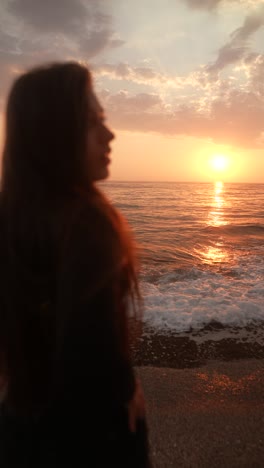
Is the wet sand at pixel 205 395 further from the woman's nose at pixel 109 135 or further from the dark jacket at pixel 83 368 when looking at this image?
the woman's nose at pixel 109 135

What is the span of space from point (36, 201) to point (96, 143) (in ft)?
1.08

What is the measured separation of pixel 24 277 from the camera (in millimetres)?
1043

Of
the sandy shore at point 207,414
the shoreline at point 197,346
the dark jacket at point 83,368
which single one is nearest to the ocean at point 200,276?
the shoreline at point 197,346

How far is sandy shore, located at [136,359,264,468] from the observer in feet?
8.23

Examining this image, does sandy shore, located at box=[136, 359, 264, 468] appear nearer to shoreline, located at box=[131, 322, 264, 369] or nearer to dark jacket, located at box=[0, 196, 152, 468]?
shoreline, located at box=[131, 322, 264, 369]

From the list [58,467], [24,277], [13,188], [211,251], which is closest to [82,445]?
[58,467]

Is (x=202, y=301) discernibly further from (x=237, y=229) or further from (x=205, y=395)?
(x=237, y=229)

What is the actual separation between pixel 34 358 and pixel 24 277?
1.00ft

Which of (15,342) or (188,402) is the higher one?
(15,342)

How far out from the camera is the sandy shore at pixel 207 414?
251 centimetres

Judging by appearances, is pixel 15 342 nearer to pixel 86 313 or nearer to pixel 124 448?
pixel 86 313

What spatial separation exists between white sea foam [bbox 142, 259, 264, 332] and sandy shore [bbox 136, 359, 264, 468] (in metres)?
1.41

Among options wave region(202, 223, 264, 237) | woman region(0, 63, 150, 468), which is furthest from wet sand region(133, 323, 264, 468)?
wave region(202, 223, 264, 237)

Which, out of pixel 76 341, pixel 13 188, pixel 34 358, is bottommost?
pixel 34 358
